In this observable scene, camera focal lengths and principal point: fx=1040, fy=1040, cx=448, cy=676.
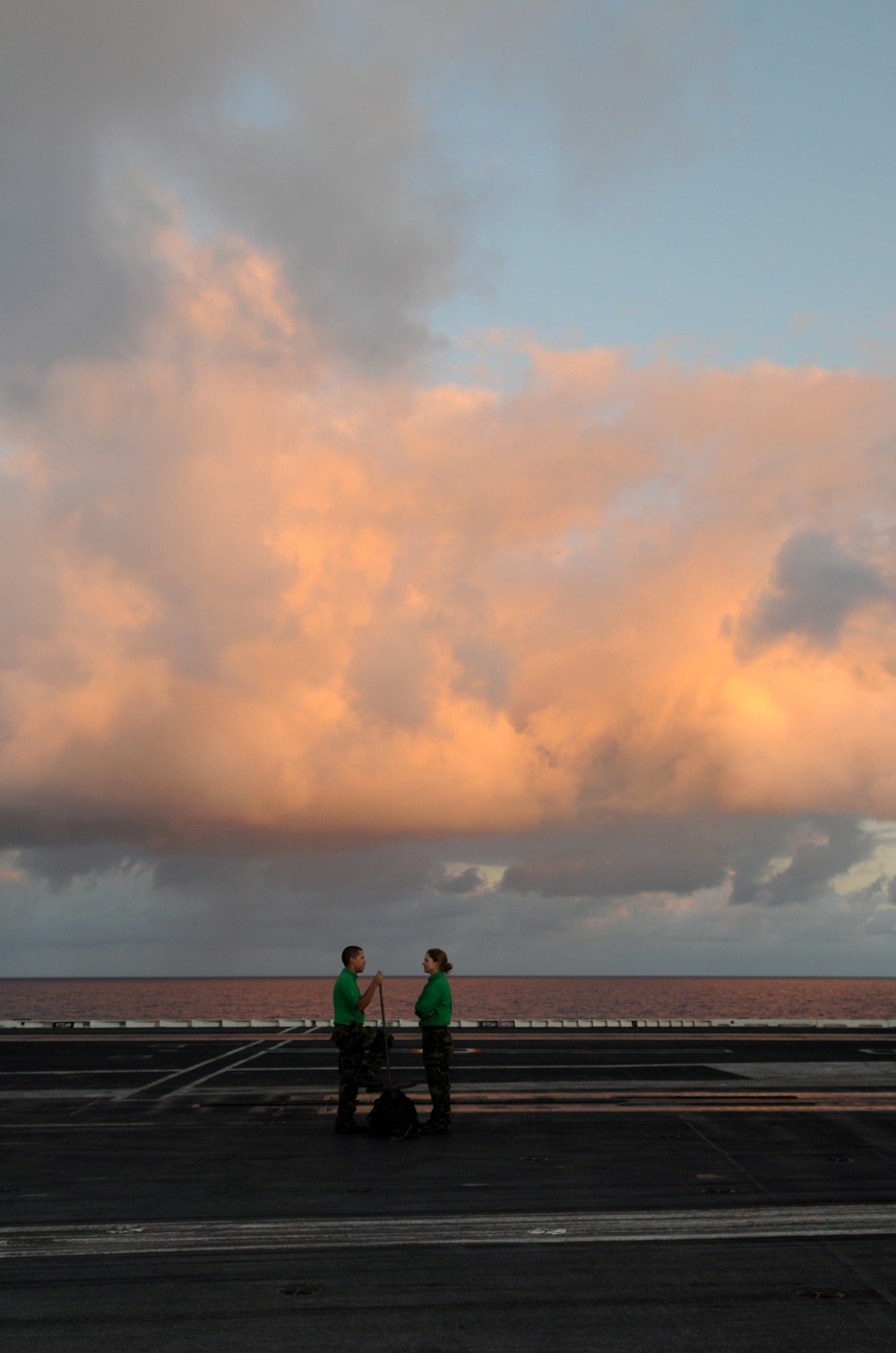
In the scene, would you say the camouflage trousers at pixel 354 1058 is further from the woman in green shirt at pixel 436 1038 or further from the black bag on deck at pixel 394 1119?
the woman in green shirt at pixel 436 1038

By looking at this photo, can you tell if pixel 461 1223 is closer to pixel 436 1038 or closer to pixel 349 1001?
pixel 436 1038

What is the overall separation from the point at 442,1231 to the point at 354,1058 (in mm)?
5649

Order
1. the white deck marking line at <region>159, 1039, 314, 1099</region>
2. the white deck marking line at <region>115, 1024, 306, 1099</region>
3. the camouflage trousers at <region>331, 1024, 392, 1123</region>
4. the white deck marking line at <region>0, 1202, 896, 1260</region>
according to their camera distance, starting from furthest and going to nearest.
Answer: the white deck marking line at <region>115, 1024, 306, 1099</region> → the white deck marking line at <region>159, 1039, 314, 1099</region> → the camouflage trousers at <region>331, 1024, 392, 1123</region> → the white deck marking line at <region>0, 1202, 896, 1260</region>

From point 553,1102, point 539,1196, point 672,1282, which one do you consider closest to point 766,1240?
point 672,1282

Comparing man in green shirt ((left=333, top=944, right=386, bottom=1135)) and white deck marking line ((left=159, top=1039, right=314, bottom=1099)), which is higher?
man in green shirt ((left=333, top=944, right=386, bottom=1135))

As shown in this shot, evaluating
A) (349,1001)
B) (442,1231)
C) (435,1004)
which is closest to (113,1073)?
(349,1001)

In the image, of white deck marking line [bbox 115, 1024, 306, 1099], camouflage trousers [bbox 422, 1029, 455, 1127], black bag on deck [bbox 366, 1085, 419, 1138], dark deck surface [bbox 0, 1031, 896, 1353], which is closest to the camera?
dark deck surface [bbox 0, 1031, 896, 1353]

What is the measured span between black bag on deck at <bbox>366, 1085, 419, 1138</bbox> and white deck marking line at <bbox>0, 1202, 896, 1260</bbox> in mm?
4443

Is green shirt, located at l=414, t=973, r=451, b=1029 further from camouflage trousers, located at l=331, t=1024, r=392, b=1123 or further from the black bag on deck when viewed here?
the black bag on deck

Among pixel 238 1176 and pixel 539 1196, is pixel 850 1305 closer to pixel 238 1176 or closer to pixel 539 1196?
pixel 539 1196

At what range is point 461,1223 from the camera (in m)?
9.08

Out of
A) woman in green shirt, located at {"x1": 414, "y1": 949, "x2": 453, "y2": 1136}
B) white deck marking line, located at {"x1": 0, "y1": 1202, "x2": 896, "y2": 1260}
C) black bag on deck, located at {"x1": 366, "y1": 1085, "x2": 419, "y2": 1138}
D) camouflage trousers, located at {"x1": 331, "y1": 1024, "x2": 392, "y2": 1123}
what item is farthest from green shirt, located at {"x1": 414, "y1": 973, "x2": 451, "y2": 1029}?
white deck marking line, located at {"x1": 0, "y1": 1202, "x2": 896, "y2": 1260}

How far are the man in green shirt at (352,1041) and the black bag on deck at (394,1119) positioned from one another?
Result: 43cm

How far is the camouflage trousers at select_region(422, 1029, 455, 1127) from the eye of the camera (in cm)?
1393
